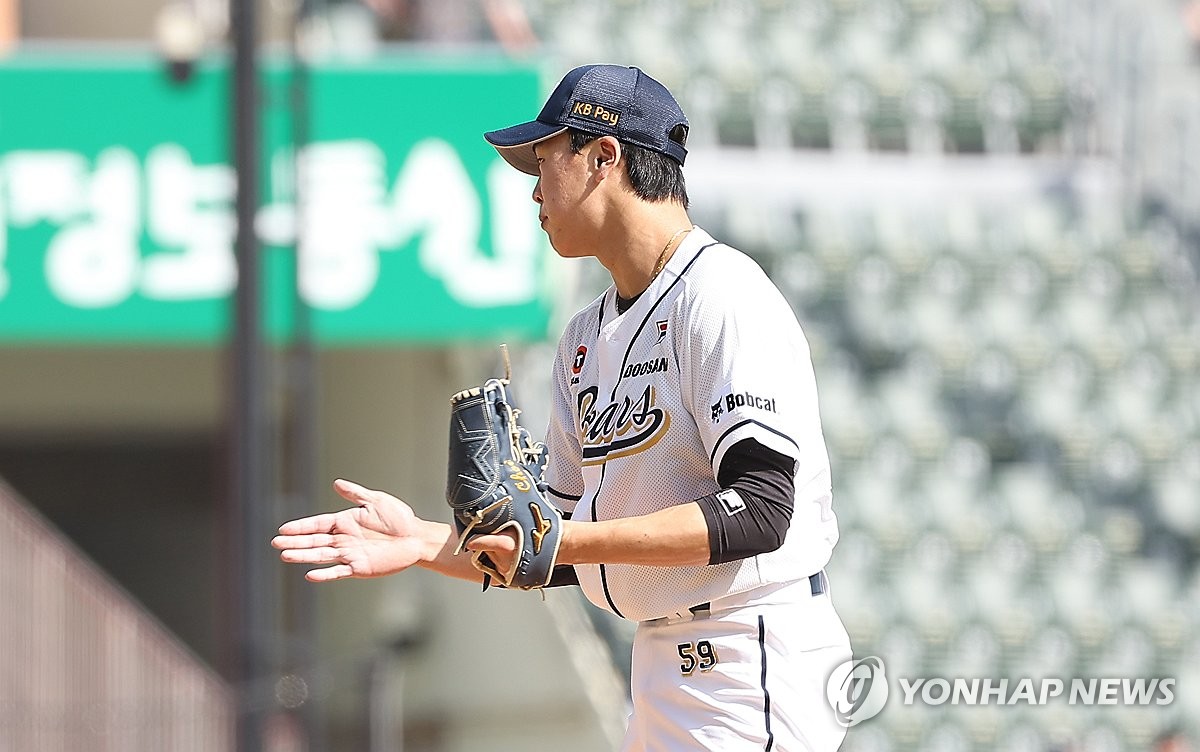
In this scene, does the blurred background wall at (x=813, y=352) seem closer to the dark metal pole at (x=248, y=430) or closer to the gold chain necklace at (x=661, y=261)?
the dark metal pole at (x=248, y=430)

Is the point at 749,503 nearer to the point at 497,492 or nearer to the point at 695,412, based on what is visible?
the point at 695,412

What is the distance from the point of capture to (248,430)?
8305 mm

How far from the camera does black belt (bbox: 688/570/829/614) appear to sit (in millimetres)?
2871

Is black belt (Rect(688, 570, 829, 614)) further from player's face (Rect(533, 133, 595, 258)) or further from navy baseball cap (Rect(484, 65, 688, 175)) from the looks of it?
navy baseball cap (Rect(484, 65, 688, 175))

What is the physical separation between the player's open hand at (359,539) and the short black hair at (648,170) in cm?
67

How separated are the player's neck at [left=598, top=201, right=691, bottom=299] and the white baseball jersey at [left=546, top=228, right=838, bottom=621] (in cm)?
2

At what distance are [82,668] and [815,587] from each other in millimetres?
7115

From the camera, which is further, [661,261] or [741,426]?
[661,261]

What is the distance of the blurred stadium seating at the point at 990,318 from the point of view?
10.5 m

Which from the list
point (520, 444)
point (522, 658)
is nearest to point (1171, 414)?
point (522, 658)

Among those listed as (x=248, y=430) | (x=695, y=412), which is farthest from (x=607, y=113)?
(x=248, y=430)

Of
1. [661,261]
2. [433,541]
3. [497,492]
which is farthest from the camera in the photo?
[661,261]

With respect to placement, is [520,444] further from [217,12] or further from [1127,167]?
[1127,167]

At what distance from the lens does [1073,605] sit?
10.6 m
